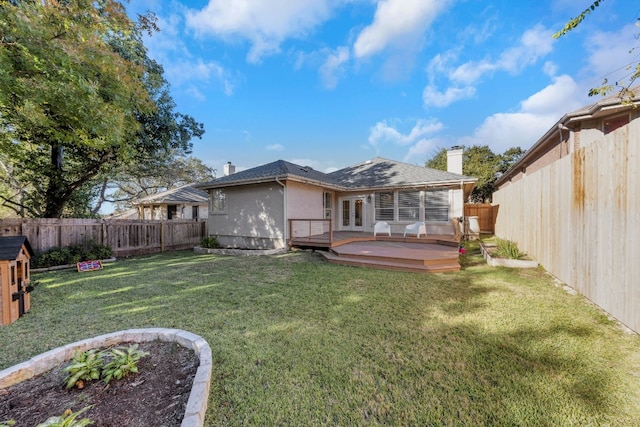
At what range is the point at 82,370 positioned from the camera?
215 centimetres

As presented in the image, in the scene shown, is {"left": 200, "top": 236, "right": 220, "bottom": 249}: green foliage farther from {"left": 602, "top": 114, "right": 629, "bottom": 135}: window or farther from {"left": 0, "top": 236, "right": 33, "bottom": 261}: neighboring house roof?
{"left": 602, "top": 114, "right": 629, "bottom": 135}: window

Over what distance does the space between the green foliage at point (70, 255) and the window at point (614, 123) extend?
1722 centimetres

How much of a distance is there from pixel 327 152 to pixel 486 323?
18.4 m

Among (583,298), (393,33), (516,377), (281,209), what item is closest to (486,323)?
(516,377)

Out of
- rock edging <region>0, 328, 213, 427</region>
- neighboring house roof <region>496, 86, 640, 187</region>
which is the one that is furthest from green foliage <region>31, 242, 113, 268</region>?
neighboring house roof <region>496, 86, 640, 187</region>

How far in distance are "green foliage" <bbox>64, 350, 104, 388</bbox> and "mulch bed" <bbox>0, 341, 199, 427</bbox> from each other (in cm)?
6

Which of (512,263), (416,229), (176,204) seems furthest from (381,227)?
(176,204)

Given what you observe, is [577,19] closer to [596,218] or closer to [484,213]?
[596,218]

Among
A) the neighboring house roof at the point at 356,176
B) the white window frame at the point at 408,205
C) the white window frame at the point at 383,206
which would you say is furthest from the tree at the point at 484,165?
the white window frame at the point at 383,206

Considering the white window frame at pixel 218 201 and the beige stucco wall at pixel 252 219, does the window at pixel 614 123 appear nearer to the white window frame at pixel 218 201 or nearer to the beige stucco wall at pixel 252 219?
the beige stucco wall at pixel 252 219

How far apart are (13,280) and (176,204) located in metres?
14.7

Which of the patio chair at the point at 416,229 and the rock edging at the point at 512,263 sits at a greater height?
the patio chair at the point at 416,229

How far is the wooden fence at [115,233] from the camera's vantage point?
7320 mm

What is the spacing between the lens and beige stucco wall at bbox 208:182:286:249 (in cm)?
995
